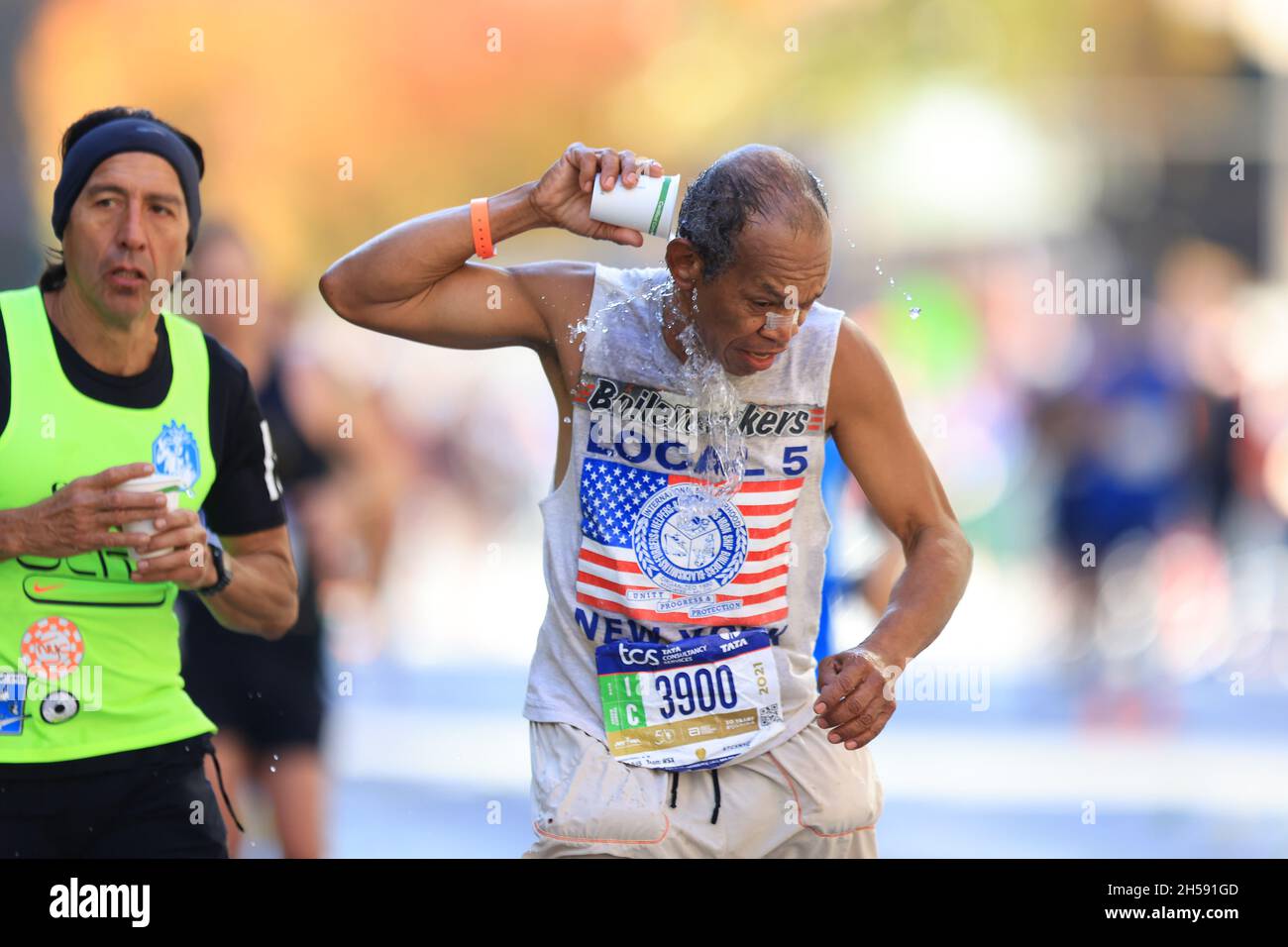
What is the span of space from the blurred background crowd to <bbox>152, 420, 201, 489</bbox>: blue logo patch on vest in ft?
8.06

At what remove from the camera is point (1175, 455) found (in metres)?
9.07

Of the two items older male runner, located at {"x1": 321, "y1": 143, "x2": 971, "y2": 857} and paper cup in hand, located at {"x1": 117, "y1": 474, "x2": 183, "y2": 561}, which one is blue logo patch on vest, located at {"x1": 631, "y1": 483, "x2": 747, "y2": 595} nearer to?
older male runner, located at {"x1": 321, "y1": 143, "x2": 971, "y2": 857}

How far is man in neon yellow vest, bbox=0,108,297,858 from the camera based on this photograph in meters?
3.29

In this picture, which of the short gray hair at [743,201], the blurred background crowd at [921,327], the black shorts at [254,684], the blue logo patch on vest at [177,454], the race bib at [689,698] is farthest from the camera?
the blurred background crowd at [921,327]

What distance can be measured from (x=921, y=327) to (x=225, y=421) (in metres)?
6.58

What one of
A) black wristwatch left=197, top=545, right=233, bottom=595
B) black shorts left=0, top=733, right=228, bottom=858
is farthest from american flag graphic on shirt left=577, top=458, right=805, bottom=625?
black shorts left=0, top=733, right=228, bottom=858

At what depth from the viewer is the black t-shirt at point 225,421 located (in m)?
3.49

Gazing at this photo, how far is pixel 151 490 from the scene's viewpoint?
3.27 metres

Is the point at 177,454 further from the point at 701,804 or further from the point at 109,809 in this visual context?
the point at 701,804

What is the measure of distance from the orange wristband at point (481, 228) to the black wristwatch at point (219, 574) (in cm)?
87

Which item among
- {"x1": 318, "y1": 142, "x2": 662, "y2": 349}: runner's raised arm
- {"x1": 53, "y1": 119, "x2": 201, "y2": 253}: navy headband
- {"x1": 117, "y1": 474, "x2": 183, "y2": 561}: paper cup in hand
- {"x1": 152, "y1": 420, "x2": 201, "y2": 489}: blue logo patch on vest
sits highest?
{"x1": 53, "y1": 119, "x2": 201, "y2": 253}: navy headband

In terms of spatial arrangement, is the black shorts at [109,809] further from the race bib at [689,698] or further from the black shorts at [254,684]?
the black shorts at [254,684]

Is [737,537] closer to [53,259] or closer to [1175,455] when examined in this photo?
[53,259]

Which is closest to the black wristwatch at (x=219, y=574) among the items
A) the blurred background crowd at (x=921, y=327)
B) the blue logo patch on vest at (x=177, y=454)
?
the blue logo patch on vest at (x=177, y=454)
